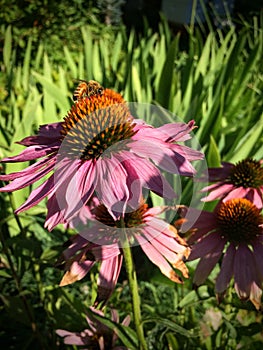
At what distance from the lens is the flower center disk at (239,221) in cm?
77

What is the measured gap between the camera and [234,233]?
2.57ft

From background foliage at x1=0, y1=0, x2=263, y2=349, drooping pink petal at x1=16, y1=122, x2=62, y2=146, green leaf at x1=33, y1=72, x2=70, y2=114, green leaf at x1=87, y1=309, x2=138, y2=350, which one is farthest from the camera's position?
green leaf at x1=33, y1=72, x2=70, y2=114

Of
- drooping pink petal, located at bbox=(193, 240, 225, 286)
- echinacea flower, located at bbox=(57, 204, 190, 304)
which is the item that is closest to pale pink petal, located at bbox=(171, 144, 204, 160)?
echinacea flower, located at bbox=(57, 204, 190, 304)

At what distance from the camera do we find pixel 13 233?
1.22 m

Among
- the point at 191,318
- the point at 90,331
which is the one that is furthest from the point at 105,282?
the point at 191,318

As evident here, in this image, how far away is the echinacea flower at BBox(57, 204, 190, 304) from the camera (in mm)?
646

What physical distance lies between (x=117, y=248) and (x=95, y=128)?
0.15m

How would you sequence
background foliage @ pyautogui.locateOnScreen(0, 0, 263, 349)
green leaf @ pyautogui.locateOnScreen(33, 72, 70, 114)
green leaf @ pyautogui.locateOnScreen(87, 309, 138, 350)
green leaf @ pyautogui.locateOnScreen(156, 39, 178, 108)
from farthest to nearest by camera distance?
green leaf @ pyautogui.locateOnScreen(33, 72, 70, 114) → green leaf @ pyautogui.locateOnScreen(156, 39, 178, 108) → background foliage @ pyautogui.locateOnScreen(0, 0, 263, 349) → green leaf @ pyautogui.locateOnScreen(87, 309, 138, 350)

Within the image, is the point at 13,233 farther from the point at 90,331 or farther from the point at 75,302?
the point at 90,331

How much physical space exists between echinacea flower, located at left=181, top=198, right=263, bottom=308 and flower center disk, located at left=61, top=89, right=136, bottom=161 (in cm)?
21

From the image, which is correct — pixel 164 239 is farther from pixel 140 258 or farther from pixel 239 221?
pixel 140 258

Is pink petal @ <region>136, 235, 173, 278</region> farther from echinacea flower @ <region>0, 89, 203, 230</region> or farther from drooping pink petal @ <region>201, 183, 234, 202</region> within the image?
drooping pink petal @ <region>201, 183, 234, 202</region>

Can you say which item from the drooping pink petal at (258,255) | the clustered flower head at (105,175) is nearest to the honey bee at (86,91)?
the clustered flower head at (105,175)

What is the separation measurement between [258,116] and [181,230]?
0.80 metres
